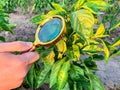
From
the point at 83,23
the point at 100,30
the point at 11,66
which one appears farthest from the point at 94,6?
the point at 11,66

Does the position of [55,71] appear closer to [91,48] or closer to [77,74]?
[77,74]

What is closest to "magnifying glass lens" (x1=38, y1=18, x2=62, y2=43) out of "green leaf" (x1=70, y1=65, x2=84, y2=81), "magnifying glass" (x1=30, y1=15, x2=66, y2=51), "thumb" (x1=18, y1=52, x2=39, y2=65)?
"magnifying glass" (x1=30, y1=15, x2=66, y2=51)

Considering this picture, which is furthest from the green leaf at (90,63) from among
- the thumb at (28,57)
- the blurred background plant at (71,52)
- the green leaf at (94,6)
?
the thumb at (28,57)

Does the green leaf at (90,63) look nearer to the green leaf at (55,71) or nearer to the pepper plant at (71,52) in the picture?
the pepper plant at (71,52)

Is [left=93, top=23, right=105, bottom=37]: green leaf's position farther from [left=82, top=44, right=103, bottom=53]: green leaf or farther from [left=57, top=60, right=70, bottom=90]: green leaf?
[left=57, top=60, right=70, bottom=90]: green leaf

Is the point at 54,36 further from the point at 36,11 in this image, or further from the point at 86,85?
the point at 36,11

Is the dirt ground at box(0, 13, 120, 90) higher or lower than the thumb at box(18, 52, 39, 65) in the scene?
lower
